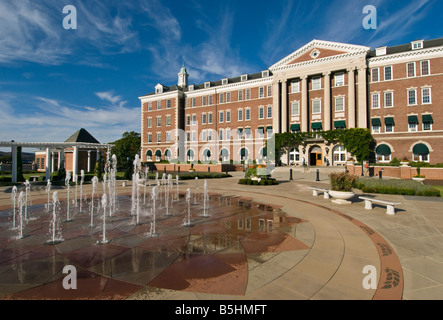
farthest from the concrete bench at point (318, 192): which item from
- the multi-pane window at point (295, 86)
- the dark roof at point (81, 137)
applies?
the dark roof at point (81, 137)

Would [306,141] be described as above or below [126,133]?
below

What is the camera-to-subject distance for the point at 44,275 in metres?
3.91

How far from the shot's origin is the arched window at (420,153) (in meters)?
31.1

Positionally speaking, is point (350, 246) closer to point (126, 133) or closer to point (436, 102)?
point (436, 102)

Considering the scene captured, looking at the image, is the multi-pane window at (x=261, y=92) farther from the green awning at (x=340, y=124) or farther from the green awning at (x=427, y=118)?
the green awning at (x=427, y=118)

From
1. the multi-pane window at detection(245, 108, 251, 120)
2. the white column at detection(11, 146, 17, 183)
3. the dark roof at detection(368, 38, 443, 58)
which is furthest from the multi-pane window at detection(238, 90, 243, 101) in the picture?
the white column at detection(11, 146, 17, 183)

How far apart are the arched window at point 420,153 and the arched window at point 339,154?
9034mm

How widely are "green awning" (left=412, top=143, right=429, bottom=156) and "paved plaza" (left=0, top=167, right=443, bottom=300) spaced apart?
3156 cm

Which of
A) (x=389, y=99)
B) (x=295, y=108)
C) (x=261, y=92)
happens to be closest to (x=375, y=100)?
(x=389, y=99)

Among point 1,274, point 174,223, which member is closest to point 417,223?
point 174,223

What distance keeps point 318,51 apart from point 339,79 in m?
6.18

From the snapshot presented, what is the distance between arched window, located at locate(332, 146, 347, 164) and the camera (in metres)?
35.8

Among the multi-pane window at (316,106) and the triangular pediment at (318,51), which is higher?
the triangular pediment at (318,51)
